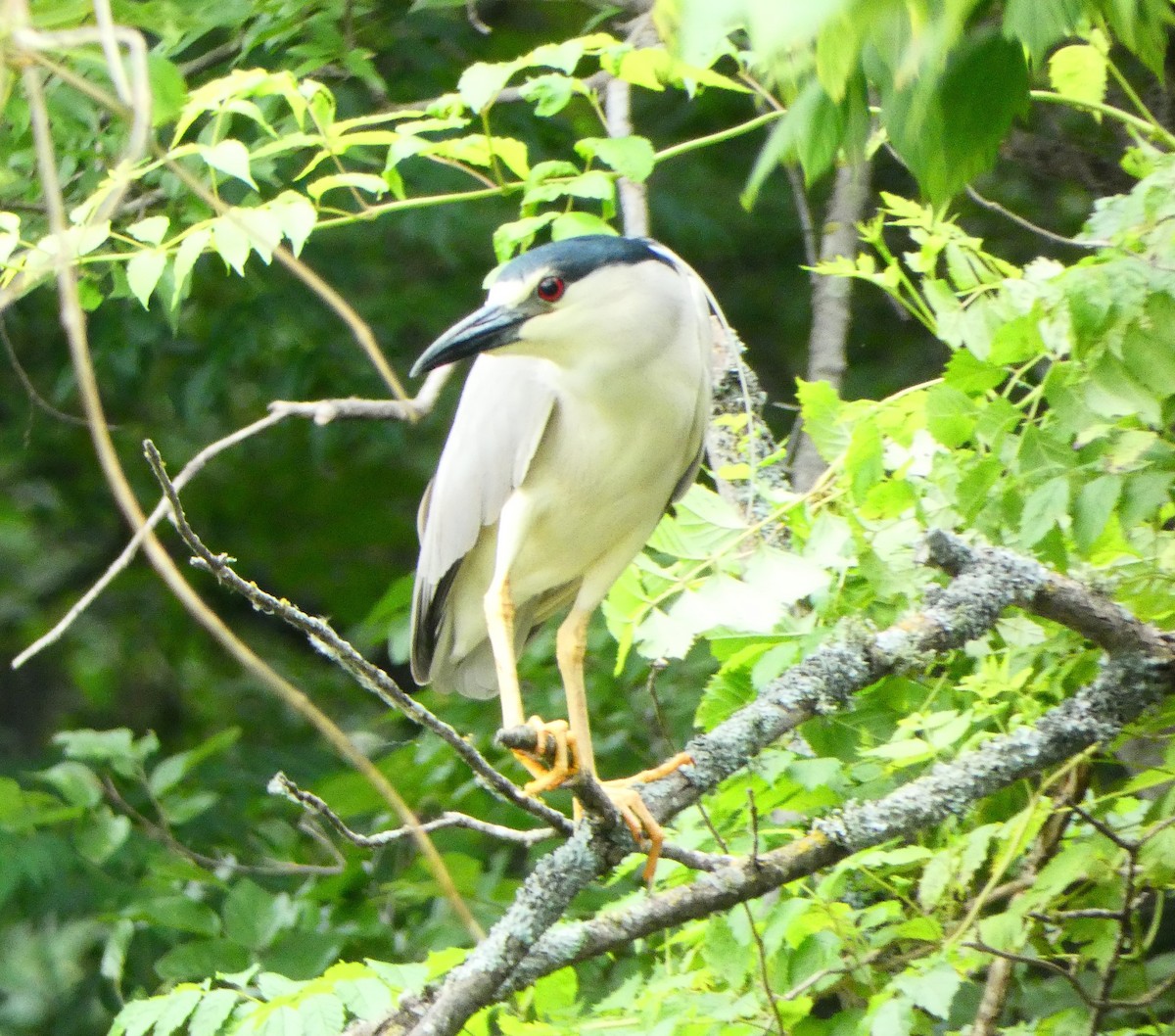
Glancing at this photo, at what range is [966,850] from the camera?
6.50 feet

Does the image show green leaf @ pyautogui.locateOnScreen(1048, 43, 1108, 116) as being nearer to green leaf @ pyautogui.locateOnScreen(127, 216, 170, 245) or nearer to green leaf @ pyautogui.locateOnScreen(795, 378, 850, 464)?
green leaf @ pyautogui.locateOnScreen(795, 378, 850, 464)

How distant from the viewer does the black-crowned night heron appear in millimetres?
2404

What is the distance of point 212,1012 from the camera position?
2084mm

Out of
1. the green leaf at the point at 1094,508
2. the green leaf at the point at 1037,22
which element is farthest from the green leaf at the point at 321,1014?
the green leaf at the point at 1037,22

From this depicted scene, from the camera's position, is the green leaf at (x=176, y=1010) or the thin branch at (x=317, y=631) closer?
the thin branch at (x=317, y=631)

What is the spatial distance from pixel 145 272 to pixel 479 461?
0.72m

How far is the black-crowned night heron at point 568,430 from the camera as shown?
2404mm

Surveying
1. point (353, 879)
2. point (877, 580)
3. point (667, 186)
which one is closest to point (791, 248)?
point (667, 186)

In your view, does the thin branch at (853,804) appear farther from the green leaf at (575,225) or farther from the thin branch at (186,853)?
the thin branch at (186,853)

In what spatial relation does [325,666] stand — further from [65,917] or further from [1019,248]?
[1019,248]

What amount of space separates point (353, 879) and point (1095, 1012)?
181 centimetres

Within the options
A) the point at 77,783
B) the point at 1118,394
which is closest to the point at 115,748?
the point at 77,783

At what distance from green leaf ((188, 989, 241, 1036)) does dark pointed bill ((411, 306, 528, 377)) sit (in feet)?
3.21

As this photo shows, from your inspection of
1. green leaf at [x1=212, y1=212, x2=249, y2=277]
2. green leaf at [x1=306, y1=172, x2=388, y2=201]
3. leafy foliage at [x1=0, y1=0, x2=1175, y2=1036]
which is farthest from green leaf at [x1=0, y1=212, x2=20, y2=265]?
green leaf at [x1=306, y1=172, x2=388, y2=201]
